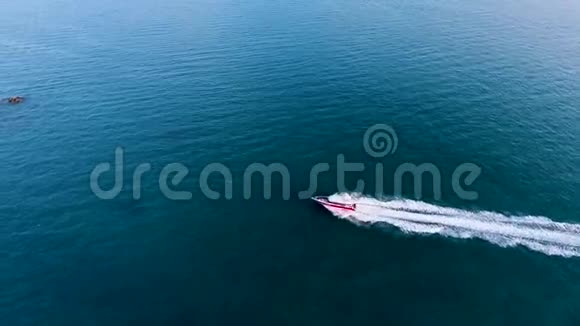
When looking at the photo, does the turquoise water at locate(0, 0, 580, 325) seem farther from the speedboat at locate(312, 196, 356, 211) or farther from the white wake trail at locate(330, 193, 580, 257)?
the speedboat at locate(312, 196, 356, 211)

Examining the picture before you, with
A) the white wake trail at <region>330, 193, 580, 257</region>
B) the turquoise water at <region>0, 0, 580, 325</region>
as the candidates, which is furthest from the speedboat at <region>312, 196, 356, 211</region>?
the turquoise water at <region>0, 0, 580, 325</region>

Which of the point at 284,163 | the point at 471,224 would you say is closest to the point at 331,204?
the point at 284,163

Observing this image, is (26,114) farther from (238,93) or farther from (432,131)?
(432,131)

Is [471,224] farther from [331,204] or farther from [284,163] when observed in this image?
[284,163]

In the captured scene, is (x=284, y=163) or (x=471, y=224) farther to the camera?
(x=284, y=163)

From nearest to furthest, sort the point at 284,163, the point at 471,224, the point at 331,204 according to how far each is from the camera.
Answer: the point at 471,224, the point at 331,204, the point at 284,163
